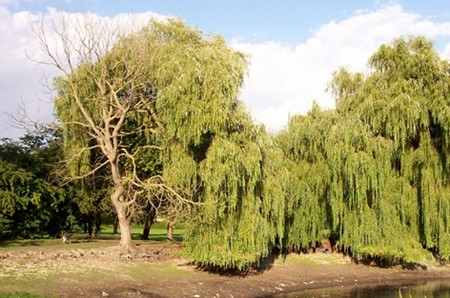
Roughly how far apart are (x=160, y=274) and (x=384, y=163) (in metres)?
15.3

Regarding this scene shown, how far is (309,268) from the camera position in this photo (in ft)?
108

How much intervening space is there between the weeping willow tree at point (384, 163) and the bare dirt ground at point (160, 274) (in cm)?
135

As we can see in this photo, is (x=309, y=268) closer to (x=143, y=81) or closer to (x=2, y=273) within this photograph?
(x=143, y=81)

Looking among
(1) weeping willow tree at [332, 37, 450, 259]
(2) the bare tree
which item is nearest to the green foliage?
(2) the bare tree

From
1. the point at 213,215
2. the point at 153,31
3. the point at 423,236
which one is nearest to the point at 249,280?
the point at 213,215

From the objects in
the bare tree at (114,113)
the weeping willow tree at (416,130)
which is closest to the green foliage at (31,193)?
→ the bare tree at (114,113)

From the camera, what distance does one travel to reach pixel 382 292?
90.3ft

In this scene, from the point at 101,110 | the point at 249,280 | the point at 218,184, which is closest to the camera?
the point at 218,184

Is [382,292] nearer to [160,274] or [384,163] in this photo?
[384,163]

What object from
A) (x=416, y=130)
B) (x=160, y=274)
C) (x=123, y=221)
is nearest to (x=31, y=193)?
(x=123, y=221)

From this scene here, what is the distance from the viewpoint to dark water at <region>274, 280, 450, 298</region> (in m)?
26.3

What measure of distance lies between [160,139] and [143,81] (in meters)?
3.82

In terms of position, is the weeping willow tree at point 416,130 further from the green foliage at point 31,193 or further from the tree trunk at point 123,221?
the green foliage at point 31,193

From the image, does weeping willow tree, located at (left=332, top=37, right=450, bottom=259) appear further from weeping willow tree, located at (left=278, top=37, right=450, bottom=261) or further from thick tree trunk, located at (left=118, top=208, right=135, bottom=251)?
thick tree trunk, located at (left=118, top=208, right=135, bottom=251)
